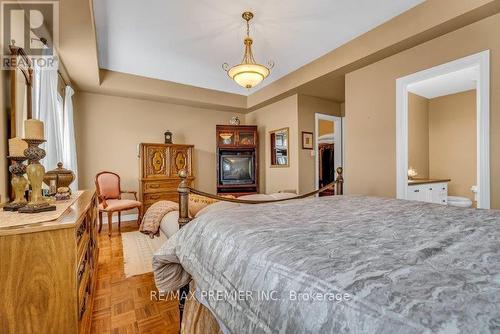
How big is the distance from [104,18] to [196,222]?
2.54 m

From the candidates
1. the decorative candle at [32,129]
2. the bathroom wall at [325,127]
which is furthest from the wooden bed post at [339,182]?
the bathroom wall at [325,127]

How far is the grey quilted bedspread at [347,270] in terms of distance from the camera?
1.73 feet

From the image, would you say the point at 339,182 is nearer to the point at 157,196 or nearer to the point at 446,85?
the point at 157,196

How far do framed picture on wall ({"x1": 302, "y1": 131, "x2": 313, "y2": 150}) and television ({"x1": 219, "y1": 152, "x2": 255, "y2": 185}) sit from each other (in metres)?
1.17

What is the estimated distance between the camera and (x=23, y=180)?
141 centimetres

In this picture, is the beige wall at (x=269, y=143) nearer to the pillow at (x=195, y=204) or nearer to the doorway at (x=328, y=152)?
the doorway at (x=328, y=152)

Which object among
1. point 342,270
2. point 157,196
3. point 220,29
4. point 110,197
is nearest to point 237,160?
point 157,196

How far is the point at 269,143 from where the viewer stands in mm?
5328

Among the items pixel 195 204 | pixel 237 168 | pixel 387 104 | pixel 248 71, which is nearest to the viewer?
pixel 195 204

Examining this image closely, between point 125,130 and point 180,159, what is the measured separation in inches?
47.2

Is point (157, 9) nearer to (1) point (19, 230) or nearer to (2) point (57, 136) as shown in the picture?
(2) point (57, 136)

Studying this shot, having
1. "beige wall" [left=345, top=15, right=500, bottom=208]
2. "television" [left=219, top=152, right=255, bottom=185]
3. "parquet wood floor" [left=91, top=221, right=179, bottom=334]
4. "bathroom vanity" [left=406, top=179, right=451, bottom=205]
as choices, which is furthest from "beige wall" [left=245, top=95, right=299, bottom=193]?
"parquet wood floor" [left=91, top=221, right=179, bottom=334]

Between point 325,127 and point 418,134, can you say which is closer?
point 418,134

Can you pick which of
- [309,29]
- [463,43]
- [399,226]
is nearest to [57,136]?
[309,29]
